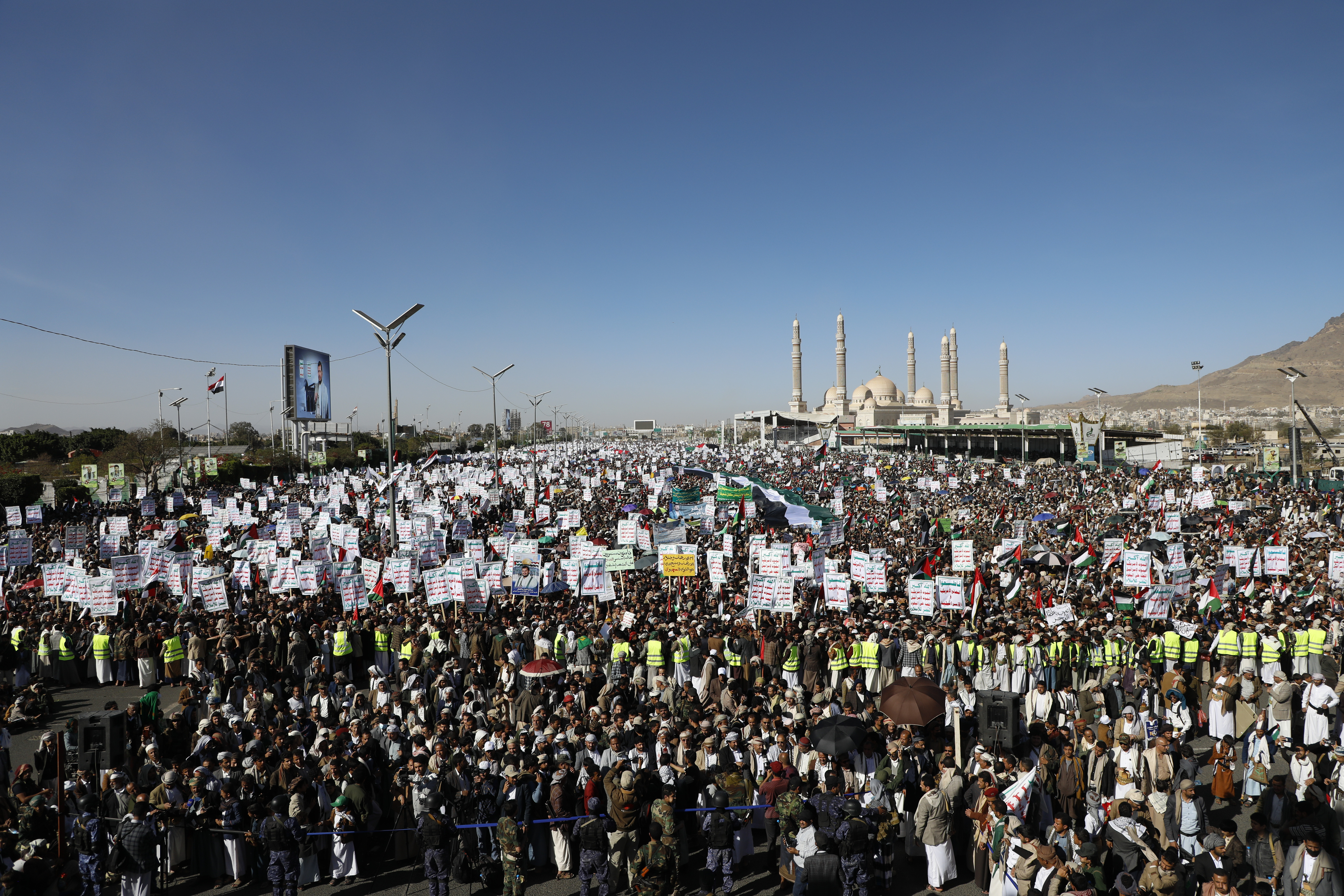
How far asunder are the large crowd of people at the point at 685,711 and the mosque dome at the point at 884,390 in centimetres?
9882

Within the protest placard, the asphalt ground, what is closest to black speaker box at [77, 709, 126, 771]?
the asphalt ground

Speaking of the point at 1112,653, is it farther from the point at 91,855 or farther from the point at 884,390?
the point at 884,390

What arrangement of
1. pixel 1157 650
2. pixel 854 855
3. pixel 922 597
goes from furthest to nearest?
pixel 922 597, pixel 1157 650, pixel 854 855

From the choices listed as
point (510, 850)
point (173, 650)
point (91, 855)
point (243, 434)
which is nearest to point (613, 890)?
point (510, 850)

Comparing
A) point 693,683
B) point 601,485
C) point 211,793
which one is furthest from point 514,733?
point 601,485

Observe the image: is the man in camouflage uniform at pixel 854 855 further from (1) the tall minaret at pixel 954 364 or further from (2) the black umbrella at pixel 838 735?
(1) the tall minaret at pixel 954 364

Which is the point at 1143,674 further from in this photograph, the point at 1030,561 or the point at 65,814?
the point at 65,814

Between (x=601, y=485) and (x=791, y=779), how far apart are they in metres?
31.8

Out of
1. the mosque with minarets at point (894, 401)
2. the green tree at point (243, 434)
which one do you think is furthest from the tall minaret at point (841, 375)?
the green tree at point (243, 434)

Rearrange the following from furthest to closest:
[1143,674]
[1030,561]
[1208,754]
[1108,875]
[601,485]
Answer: [601,485]
[1030,561]
[1143,674]
[1208,754]
[1108,875]

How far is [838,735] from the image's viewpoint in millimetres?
7355

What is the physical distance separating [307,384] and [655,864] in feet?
172

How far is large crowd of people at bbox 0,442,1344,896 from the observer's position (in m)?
6.30

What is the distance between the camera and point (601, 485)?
3841 centimetres
